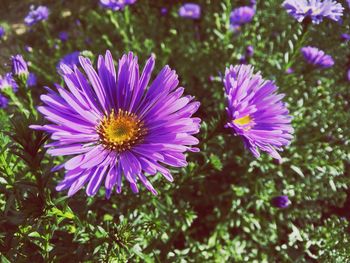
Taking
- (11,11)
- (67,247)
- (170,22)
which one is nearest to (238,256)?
(67,247)

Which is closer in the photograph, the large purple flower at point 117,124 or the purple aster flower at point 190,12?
the large purple flower at point 117,124

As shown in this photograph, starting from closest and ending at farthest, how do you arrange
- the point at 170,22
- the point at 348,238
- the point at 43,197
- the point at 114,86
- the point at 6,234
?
the point at 43,197, the point at 6,234, the point at 114,86, the point at 348,238, the point at 170,22

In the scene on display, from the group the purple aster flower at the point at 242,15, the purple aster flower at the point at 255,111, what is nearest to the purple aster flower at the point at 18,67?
the purple aster flower at the point at 255,111

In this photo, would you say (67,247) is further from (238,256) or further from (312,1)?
(312,1)

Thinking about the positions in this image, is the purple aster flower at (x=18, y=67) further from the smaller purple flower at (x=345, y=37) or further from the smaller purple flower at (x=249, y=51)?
the smaller purple flower at (x=345, y=37)

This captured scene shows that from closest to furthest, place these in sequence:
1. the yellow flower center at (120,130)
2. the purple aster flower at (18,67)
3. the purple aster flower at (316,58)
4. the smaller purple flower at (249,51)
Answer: the yellow flower center at (120,130), the purple aster flower at (18,67), the purple aster flower at (316,58), the smaller purple flower at (249,51)

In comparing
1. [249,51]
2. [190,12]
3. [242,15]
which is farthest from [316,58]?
[190,12]
